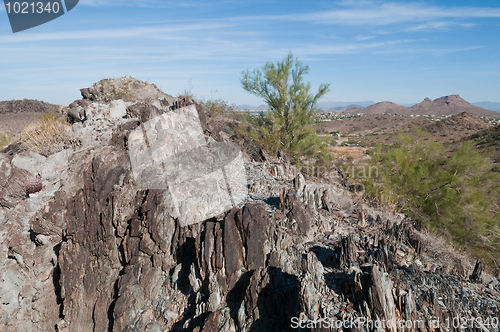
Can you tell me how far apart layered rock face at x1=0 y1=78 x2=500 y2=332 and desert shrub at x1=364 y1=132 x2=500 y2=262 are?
4.94 metres

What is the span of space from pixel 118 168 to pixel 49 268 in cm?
372

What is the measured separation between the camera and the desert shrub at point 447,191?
11.3m

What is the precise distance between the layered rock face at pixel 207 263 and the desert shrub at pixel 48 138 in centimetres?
53

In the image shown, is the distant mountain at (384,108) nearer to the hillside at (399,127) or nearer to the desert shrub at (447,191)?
the hillside at (399,127)

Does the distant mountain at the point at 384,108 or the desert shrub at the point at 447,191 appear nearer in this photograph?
the desert shrub at the point at 447,191

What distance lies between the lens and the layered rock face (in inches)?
162

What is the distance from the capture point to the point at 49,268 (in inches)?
318

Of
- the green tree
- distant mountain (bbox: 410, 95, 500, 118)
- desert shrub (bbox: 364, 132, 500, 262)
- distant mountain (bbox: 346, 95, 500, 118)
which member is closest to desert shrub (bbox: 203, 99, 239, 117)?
the green tree

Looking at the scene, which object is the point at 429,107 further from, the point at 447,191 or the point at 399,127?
the point at 447,191

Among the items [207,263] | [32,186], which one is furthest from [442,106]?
[32,186]

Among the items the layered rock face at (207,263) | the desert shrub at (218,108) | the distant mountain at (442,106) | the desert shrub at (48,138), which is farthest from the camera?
the distant mountain at (442,106)

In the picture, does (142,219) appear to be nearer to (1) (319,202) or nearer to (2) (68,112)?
(1) (319,202)

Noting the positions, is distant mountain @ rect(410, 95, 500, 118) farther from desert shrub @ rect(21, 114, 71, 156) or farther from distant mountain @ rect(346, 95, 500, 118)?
desert shrub @ rect(21, 114, 71, 156)

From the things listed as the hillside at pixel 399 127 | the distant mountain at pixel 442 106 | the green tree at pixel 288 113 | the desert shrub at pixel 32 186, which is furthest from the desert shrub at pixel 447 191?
the distant mountain at pixel 442 106
